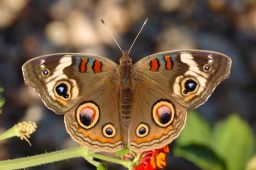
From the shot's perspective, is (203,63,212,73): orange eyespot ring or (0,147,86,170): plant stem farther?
(203,63,212,73): orange eyespot ring

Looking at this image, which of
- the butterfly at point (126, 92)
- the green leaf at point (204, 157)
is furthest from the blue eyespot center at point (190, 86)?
the green leaf at point (204, 157)

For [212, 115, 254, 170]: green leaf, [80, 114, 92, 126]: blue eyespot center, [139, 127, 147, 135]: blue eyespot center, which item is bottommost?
[212, 115, 254, 170]: green leaf

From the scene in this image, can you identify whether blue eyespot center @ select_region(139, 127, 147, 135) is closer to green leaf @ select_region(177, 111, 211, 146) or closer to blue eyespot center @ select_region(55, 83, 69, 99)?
blue eyespot center @ select_region(55, 83, 69, 99)

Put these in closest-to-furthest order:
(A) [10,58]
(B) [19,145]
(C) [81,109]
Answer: (C) [81,109] → (B) [19,145] → (A) [10,58]

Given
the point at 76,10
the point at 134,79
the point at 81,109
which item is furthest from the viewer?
the point at 76,10

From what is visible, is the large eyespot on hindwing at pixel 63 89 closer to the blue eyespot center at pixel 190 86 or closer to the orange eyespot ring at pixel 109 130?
the orange eyespot ring at pixel 109 130

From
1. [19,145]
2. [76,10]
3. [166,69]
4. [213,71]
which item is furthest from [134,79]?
[76,10]

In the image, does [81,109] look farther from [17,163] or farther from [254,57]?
[254,57]

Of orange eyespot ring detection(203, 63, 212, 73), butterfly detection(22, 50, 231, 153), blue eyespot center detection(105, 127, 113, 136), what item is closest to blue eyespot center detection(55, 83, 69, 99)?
butterfly detection(22, 50, 231, 153)
